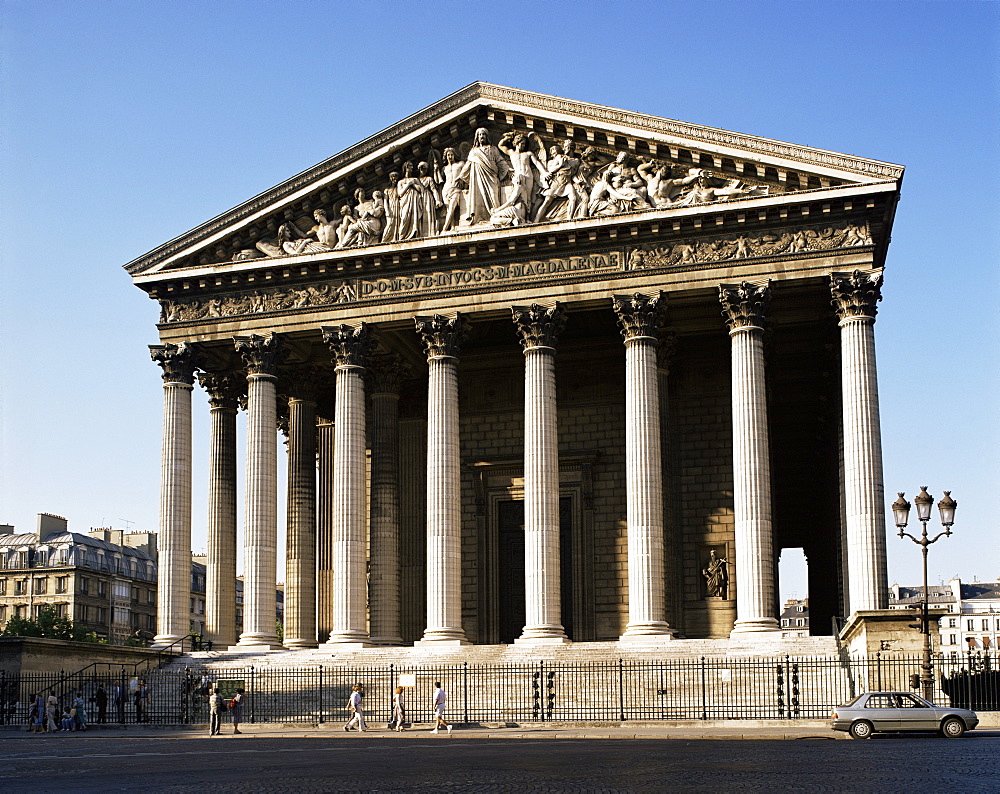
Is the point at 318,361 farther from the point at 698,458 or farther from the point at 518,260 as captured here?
the point at 698,458

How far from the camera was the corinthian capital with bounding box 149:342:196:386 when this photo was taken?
4459cm

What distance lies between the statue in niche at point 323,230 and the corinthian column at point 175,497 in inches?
229

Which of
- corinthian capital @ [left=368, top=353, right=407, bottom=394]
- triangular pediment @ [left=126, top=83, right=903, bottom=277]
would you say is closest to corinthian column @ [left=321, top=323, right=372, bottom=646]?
corinthian capital @ [left=368, top=353, right=407, bottom=394]

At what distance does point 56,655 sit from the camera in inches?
1528

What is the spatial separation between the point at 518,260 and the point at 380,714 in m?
14.8

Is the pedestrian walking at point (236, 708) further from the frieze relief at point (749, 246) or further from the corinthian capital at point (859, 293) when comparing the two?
the corinthian capital at point (859, 293)

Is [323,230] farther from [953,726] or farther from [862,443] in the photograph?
[953,726]

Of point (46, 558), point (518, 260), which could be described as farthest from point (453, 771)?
point (46, 558)

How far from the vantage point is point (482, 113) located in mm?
42781

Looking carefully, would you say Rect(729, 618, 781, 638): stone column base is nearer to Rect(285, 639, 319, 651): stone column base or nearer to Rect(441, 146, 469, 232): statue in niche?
Rect(285, 639, 319, 651): stone column base

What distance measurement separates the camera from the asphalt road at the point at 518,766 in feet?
54.2

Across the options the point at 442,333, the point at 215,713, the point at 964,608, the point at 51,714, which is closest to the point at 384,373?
the point at 442,333

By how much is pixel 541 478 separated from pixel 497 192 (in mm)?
9244

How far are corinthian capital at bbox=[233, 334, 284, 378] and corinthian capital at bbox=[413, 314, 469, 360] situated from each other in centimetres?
508
